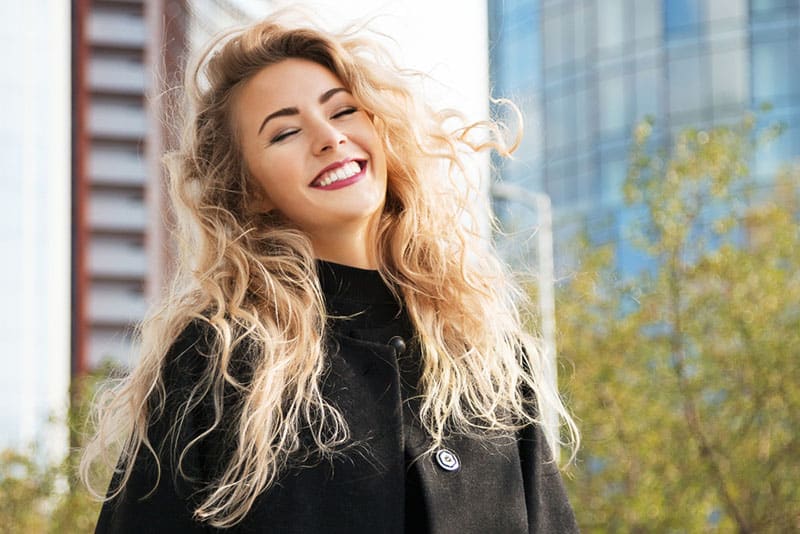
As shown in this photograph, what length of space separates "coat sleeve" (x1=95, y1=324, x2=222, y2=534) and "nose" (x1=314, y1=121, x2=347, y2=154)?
47cm

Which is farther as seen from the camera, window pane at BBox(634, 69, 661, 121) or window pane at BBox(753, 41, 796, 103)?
window pane at BBox(634, 69, 661, 121)

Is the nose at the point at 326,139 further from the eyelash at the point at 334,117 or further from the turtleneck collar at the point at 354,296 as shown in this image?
the turtleneck collar at the point at 354,296

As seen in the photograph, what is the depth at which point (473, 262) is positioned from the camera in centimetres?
317

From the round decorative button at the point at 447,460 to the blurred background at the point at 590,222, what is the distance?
611 millimetres

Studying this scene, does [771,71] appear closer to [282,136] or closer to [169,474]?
[282,136]

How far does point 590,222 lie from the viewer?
3070cm

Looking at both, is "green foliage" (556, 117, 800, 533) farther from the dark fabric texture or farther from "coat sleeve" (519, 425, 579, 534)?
the dark fabric texture

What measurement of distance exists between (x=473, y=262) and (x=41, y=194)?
59810 millimetres

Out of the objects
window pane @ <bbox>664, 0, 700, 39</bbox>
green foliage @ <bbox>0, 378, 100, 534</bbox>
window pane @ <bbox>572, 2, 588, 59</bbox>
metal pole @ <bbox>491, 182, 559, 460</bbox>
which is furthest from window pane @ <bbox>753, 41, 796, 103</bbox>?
green foliage @ <bbox>0, 378, 100, 534</bbox>

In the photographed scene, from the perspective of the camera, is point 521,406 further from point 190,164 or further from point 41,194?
point 41,194

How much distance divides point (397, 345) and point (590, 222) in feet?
92.5

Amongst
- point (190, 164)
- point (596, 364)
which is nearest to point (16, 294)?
point (596, 364)

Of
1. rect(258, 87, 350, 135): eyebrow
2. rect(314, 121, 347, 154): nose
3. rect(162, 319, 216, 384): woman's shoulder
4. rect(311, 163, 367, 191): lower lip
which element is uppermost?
rect(258, 87, 350, 135): eyebrow

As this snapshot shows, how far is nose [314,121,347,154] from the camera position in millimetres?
2816
